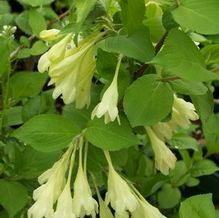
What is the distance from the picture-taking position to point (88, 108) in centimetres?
82

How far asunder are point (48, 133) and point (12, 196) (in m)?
0.17

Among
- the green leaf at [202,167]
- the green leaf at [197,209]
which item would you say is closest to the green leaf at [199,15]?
the green leaf at [197,209]

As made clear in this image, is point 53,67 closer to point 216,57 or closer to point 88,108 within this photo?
point 88,108

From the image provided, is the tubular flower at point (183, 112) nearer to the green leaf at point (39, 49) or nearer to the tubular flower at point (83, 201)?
the tubular flower at point (83, 201)

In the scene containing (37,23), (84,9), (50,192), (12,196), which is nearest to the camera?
→ (84,9)

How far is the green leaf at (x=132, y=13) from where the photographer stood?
689 mm

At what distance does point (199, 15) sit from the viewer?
0.64m

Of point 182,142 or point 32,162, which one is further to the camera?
point 182,142

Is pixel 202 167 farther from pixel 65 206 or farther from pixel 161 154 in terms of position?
pixel 65 206

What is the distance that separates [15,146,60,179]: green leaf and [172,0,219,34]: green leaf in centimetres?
33

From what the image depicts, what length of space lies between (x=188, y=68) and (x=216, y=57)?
12 centimetres

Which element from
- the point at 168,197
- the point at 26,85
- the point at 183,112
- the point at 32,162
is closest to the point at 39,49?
the point at 26,85

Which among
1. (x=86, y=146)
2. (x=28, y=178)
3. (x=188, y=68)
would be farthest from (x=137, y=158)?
(x=188, y=68)

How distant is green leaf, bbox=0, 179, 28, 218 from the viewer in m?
0.86
